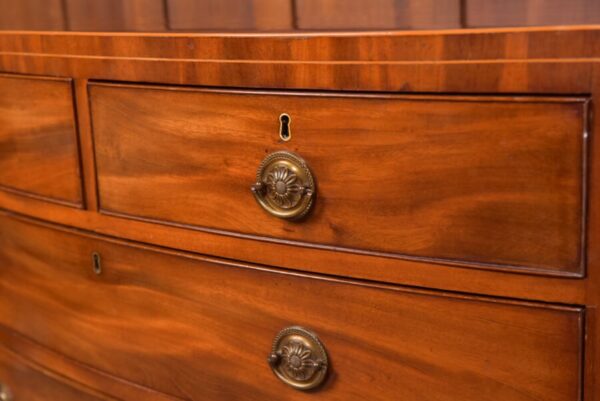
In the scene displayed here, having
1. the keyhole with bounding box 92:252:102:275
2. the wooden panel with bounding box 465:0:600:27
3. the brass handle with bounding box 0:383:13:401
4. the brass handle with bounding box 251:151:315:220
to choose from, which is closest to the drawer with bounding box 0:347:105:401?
the brass handle with bounding box 0:383:13:401

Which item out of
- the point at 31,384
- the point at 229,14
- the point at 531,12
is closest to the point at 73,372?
the point at 31,384

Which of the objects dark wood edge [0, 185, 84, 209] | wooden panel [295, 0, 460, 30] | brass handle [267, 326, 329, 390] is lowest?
brass handle [267, 326, 329, 390]

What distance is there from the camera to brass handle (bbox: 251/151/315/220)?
2.61 feet

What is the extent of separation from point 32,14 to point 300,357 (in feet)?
2.19

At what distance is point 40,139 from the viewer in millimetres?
1009

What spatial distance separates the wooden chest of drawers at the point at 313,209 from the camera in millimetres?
692

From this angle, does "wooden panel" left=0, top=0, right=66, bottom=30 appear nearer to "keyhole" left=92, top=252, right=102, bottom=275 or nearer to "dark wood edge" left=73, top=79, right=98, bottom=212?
"dark wood edge" left=73, top=79, right=98, bottom=212

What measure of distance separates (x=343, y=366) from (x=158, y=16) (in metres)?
0.49

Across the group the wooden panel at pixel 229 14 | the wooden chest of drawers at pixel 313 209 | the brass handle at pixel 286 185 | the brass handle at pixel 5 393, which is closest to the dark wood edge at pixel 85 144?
the wooden chest of drawers at pixel 313 209

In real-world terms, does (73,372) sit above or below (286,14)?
below

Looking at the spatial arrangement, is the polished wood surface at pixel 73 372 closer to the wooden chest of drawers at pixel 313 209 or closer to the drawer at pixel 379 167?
the wooden chest of drawers at pixel 313 209

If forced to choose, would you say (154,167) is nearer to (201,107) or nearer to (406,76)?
(201,107)

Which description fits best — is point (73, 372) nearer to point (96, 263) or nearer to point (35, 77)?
point (96, 263)

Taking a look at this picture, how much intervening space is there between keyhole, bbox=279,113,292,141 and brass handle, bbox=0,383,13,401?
63cm
